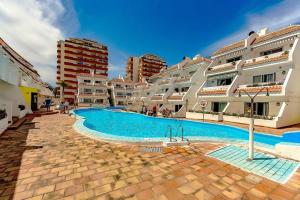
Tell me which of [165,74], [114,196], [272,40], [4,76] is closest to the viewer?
[114,196]

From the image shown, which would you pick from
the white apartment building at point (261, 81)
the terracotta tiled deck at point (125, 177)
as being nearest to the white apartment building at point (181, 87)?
the white apartment building at point (261, 81)

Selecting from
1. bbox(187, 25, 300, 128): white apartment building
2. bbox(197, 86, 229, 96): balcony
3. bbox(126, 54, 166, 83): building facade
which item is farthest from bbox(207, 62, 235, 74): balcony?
bbox(126, 54, 166, 83): building facade

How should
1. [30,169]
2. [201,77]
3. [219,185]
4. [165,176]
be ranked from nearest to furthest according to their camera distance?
[219,185]
[165,176]
[30,169]
[201,77]

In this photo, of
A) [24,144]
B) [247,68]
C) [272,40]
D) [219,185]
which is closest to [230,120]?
[247,68]

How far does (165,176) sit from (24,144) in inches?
315

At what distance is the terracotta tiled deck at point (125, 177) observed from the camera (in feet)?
13.5

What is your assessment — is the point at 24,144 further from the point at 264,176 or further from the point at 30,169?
the point at 264,176

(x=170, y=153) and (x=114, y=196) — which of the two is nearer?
(x=114, y=196)

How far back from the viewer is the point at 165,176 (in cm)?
508

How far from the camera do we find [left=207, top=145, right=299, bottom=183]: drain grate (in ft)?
17.3

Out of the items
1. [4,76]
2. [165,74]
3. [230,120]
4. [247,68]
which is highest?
[165,74]

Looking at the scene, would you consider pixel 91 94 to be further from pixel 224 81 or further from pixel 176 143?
pixel 176 143

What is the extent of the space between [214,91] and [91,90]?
131 ft

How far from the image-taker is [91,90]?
5062 centimetres
